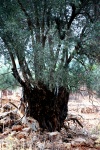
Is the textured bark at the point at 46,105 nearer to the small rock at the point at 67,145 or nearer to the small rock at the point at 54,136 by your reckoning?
the small rock at the point at 54,136

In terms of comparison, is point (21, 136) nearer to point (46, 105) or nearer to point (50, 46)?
point (46, 105)

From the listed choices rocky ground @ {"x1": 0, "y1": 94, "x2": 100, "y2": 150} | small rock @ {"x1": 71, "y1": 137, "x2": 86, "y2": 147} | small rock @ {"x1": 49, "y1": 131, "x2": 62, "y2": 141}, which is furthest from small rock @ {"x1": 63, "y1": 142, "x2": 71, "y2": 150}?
small rock @ {"x1": 49, "y1": 131, "x2": 62, "y2": 141}

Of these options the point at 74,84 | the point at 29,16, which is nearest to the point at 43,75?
the point at 74,84

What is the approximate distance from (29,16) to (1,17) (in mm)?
578

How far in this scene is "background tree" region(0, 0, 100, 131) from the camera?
12.1 feet

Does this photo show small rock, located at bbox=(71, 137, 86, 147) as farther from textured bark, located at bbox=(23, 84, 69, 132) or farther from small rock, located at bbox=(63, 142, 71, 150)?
textured bark, located at bbox=(23, 84, 69, 132)

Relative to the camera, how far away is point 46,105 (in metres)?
4.73

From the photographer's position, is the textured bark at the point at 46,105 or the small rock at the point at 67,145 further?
the textured bark at the point at 46,105

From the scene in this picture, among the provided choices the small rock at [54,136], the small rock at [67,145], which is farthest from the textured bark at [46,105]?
the small rock at [67,145]

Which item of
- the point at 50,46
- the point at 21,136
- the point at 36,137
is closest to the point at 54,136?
the point at 36,137

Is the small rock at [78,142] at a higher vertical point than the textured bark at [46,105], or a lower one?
lower

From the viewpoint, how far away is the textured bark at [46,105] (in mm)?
4691

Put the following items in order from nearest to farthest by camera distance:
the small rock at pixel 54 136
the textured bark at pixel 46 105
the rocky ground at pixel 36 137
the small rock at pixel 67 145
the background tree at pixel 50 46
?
1. the background tree at pixel 50 46
2. the rocky ground at pixel 36 137
3. the small rock at pixel 67 145
4. the small rock at pixel 54 136
5. the textured bark at pixel 46 105

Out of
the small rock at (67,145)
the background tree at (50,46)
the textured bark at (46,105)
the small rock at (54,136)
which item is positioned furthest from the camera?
the textured bark at (46,105)
